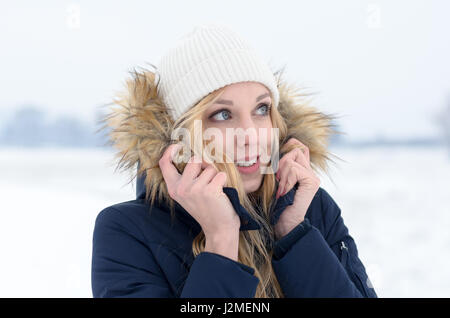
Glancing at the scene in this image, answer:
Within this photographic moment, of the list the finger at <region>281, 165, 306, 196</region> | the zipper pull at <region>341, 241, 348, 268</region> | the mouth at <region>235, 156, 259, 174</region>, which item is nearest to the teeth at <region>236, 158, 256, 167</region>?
the mouth at <region>235, 156, 259, 174</region>

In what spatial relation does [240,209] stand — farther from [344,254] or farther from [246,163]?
[344,254]

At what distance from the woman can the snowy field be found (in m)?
0.16

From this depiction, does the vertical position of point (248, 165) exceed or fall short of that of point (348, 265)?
it exceeds it

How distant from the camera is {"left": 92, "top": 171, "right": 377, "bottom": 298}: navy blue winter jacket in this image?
0.88 meters

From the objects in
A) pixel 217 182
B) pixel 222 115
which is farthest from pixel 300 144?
pixel 217 182

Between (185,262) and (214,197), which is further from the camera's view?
(185,262)

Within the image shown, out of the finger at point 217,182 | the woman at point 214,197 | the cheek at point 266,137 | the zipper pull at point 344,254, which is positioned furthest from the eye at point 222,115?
the zipper pull at point 344,254

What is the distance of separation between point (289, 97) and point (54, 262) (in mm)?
2490

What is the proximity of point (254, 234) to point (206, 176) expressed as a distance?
0.27m

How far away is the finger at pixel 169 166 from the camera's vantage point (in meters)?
0.98

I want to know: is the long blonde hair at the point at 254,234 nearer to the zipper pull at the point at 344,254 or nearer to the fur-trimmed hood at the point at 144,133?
the fur-trimmed hood at the point at 144,133

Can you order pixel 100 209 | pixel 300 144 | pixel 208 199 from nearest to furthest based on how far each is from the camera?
pixel 208 199
pixel 300 144
pixel 100 209

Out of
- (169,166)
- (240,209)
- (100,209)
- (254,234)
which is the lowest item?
(100,209)

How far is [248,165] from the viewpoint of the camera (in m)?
1.10
